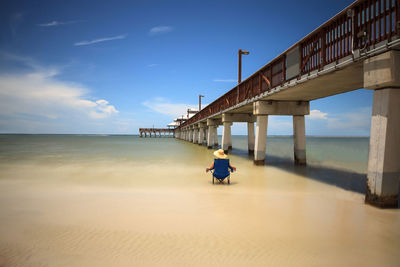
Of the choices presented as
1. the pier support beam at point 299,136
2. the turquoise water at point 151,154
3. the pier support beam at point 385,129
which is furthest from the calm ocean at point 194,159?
the pier support beam at point 385,129

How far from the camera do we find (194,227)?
4.04 m

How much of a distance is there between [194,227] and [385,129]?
15.1 ft

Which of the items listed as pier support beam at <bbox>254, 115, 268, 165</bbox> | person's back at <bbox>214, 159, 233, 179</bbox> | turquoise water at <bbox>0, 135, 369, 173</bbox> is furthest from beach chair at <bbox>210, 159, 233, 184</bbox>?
turquoise water at <bbox>0, 135, 369, 173</bbox>

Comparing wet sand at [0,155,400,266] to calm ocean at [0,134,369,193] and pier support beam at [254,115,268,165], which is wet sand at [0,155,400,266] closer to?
calm ocean at [0,134,369,193]

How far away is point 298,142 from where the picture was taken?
40.2ft

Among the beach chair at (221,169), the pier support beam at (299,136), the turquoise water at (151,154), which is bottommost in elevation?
the turquoise water at (151,154)

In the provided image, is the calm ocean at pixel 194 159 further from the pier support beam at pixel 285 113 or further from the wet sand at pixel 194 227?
the wet sand at pixel 194 227

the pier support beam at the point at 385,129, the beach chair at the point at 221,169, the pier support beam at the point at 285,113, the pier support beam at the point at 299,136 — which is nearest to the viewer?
the pier support beam at the point at 385,129

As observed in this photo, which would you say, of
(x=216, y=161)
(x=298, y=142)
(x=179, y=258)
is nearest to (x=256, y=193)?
(x=216, y=161)

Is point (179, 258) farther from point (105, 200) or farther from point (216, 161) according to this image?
point (216, 161)

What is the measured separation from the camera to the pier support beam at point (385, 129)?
473cm

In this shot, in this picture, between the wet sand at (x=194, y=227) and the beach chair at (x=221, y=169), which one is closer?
the wet sand at (x=194, y=227)

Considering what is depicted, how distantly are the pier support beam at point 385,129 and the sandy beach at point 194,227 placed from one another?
1.54 feet

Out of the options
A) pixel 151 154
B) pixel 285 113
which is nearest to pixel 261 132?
pixel 285 113
